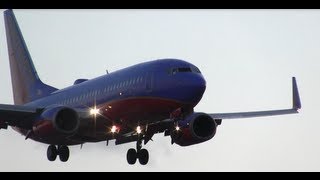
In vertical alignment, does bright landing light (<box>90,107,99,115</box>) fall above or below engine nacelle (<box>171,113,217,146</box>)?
above

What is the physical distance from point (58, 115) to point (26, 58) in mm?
20705

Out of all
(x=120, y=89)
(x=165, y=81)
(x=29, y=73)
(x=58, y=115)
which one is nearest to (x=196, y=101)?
(x=165, y=81)

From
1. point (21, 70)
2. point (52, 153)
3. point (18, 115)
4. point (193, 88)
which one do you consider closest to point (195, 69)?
point (193, 88)

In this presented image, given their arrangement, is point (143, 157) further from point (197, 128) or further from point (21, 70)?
point (21, 70)

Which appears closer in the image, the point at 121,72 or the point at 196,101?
the point at 196,101

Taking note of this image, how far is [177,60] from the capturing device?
4769cm

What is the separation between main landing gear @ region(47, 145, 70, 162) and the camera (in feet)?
181

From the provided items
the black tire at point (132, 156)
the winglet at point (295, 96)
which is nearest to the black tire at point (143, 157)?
the black tire at point (132, 156)

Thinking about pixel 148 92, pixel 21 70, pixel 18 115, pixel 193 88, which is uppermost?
pixel 21 70

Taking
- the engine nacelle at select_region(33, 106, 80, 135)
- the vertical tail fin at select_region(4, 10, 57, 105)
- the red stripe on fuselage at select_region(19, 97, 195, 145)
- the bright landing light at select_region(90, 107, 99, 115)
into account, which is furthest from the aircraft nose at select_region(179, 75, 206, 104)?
the vertical tail fin at select_region(4, 10, 57, 105)

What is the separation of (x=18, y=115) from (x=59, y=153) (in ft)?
15.4

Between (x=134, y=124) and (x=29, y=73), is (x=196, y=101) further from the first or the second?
(x=29, y=73)

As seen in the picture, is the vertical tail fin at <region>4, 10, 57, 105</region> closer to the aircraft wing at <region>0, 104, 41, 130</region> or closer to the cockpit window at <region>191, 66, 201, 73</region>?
the aircraft wing at <region>0, 104, 41, 130</region>

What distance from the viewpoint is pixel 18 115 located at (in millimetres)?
52000
